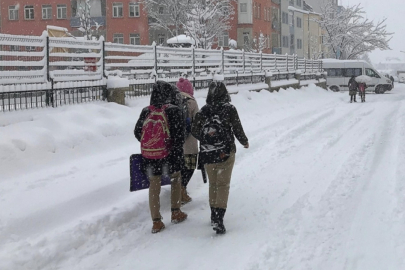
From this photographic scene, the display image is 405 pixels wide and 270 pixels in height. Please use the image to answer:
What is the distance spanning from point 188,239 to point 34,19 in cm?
4721

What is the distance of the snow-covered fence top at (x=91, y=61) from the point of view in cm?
978

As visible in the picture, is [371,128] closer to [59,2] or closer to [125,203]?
[125,203]

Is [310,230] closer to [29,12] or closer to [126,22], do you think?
[126,22]

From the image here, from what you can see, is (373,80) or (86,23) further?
(373,80)

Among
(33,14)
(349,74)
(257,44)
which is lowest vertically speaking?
(349,74)

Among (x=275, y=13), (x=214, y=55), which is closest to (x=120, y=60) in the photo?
(x=214, y=55)

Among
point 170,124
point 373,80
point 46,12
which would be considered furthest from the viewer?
point 46,12

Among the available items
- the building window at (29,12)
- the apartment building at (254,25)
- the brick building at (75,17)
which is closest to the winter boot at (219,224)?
the brick building at (75,17)

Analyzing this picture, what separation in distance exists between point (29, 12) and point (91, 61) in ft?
132

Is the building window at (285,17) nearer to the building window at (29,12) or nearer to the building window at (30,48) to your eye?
the building window at (29,12)

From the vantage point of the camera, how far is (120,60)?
44.9 ft

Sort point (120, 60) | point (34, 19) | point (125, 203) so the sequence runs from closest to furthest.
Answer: point (125, 203)
point (120, 60)
point (34, 19)

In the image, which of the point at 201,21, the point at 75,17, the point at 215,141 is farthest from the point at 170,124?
the point at 75,17

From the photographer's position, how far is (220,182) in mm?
6035
